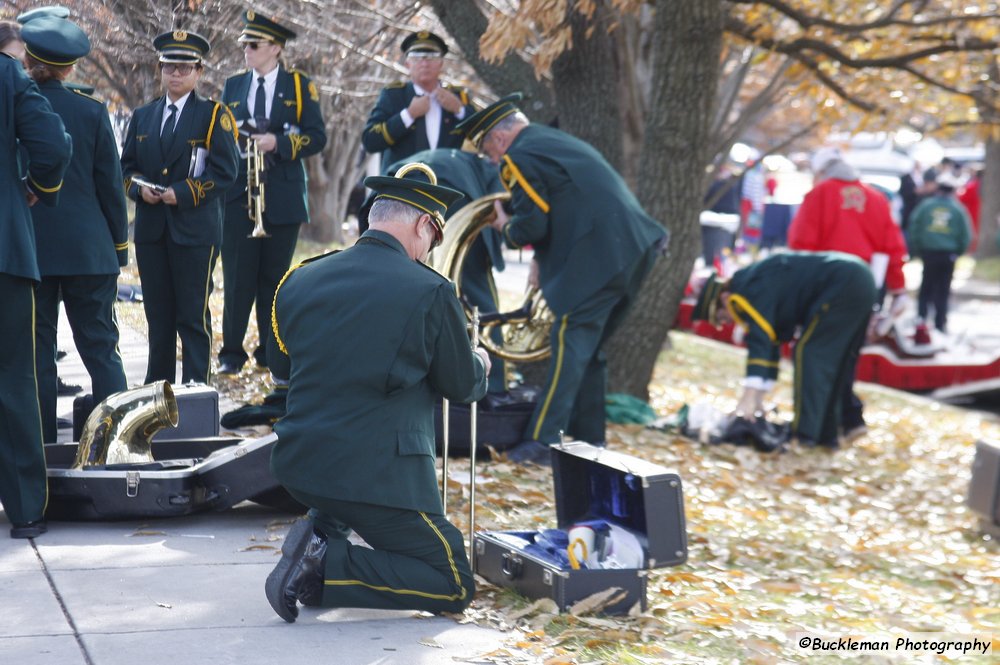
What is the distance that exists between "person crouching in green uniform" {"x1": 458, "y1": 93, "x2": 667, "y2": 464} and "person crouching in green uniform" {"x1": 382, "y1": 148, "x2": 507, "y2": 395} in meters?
0.38

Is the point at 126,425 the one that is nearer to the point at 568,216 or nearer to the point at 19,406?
the point at 19,406

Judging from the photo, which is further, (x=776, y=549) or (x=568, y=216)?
(x=568, y=216)

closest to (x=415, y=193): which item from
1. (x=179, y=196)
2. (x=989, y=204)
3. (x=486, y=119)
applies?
(x=179, y=196)

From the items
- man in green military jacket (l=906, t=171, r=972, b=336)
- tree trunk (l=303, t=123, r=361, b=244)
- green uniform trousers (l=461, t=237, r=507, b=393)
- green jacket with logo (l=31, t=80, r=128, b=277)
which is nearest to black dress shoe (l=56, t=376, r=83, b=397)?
green jacket with logo (l=31, t=80, r=128, b=277)

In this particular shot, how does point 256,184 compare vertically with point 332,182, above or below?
below

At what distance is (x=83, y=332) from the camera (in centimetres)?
648

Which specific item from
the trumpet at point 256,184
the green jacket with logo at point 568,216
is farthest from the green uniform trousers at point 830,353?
the trumpet at point 256,184

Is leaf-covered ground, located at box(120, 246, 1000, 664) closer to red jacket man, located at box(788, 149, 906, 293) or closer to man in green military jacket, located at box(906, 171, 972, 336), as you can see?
red jacket man, located at box(788, 149, 906, 293)

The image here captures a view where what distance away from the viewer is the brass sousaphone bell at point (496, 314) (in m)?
7.90

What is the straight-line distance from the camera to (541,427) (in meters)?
7.89

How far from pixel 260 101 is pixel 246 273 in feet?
3.33

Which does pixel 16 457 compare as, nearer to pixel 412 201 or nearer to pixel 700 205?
pixel 412 201

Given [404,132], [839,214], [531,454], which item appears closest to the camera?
[531,454]

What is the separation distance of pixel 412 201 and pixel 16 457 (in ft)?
6.47
